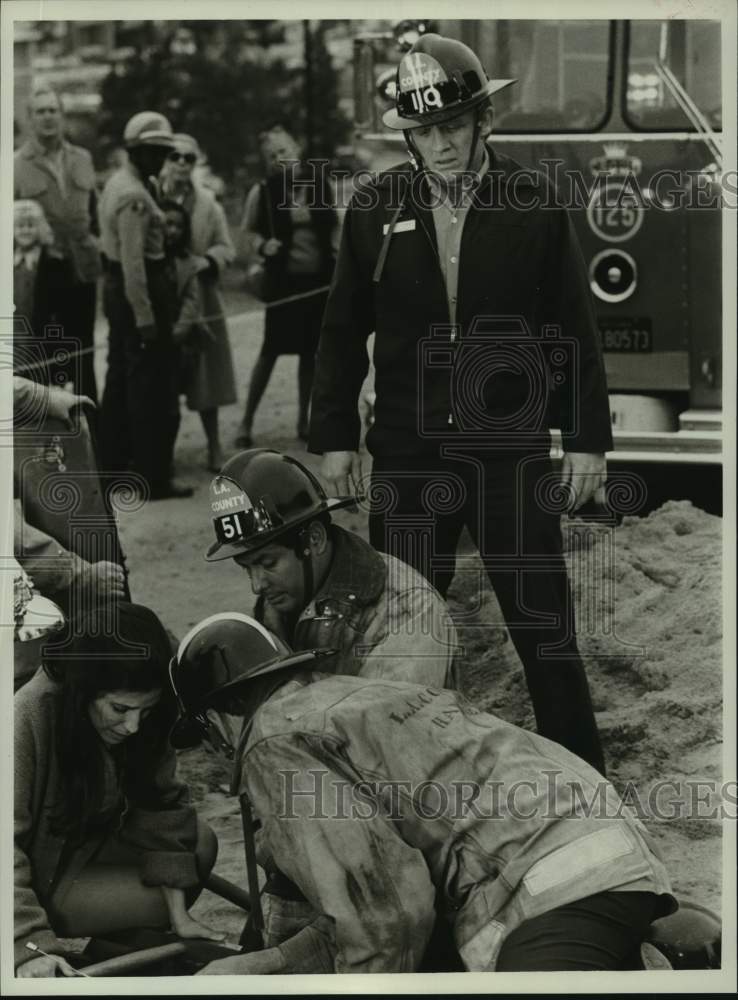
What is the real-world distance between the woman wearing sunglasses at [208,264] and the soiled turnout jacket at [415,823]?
4.94ft

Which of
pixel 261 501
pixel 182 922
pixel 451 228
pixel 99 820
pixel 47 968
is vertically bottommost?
pixel 47 968

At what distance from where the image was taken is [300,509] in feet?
15.2

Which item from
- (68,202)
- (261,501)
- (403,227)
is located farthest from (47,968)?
(68,202)

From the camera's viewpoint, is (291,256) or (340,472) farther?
(291,256)

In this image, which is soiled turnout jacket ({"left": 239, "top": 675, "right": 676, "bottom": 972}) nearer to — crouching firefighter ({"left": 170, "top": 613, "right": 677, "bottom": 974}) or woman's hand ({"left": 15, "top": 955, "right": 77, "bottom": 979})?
crouching firefighter ({"left": 170, "top": 613, "right": 677, "bottom": 974})

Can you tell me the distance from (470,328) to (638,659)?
103 cm

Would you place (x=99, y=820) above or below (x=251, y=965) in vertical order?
above

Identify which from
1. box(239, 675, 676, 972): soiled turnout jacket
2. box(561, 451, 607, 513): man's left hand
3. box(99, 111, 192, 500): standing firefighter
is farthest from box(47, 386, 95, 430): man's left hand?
box(561, 451, 607, 513): man's left hand

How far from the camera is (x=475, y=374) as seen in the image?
188 inches

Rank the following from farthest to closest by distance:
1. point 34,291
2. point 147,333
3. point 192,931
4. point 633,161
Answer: point 147,333
point 633,161
point 34,291
point 192,931

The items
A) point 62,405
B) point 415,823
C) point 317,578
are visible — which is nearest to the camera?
point 415,823

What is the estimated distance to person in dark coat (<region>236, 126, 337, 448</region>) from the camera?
5.44 metres

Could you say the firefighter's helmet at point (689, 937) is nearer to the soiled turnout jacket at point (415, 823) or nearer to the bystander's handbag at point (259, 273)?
the soiled turnout jacket at point (415, 823)

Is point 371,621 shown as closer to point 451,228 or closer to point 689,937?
point 451,228
